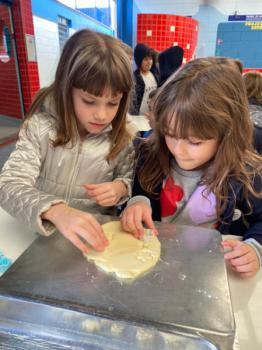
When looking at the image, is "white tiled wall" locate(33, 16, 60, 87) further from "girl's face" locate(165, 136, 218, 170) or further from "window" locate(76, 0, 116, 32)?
"girl's face" locate(165, 136, 218, 170)

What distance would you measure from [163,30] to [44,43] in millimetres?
1687

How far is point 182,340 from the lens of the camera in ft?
1.07

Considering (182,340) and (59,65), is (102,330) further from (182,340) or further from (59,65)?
(59,65)

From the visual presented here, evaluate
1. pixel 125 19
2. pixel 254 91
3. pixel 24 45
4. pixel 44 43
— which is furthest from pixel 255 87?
pixel 125 19

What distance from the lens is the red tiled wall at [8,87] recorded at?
338 cm

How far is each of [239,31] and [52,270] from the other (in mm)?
5848

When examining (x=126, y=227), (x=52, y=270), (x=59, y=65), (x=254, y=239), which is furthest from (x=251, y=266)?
(x=59, y=65)

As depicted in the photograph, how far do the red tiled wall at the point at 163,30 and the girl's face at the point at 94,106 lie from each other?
3842 mm

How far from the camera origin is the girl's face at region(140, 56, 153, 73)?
2.68 meters

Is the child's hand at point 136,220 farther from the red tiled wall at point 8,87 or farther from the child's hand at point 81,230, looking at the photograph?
the red tiled wall at point 8,87

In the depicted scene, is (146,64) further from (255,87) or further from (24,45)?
(24,45)

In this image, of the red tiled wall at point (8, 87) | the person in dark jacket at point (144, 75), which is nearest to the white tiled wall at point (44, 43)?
the red tiled wall at point (8, 87)

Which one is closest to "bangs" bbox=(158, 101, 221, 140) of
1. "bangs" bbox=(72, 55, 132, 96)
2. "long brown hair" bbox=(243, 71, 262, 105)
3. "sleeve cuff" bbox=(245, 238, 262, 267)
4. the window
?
"bangs" bbox=(72, 55, 132, 96)

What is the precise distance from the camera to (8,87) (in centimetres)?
379
